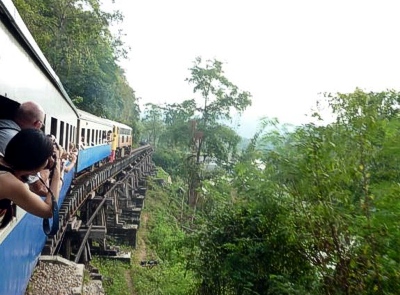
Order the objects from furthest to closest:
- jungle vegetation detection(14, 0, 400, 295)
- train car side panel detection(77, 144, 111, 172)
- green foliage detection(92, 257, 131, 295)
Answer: green foliage detection(92, 257, 131, 295) → train car side panel detection(77, 144, 111, 172) → jungle vegetation detection(14, 0, 400, 295)

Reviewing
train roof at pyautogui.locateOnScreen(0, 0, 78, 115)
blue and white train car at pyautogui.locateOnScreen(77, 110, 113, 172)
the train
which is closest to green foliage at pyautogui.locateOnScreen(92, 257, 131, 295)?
blue and white train car at pyautogui.locateOnScreen(77, 110, 113, 172)

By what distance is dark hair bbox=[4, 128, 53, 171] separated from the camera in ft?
5.80

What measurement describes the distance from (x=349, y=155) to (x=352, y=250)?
952 mm

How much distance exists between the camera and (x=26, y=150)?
1769mm

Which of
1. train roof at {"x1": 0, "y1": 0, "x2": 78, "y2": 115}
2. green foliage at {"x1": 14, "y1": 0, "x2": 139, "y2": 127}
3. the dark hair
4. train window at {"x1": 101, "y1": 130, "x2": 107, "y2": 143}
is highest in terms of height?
green foliage at {"x1": 14, "y1": 0, "x2": 139, "y2": 127}

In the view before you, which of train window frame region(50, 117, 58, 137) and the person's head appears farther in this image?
train window frame region(50, 117, 58, 137)

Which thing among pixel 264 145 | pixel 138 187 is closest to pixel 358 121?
pixel 264 145

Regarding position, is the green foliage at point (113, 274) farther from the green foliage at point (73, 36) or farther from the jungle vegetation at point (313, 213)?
the green foliage at point (73, 36)

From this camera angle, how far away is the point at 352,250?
403cm

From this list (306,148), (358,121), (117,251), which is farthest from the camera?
(117,251)

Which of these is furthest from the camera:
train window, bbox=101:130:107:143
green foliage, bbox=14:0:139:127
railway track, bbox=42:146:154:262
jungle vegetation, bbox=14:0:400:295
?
green foliage, bbox=14:0:139:127

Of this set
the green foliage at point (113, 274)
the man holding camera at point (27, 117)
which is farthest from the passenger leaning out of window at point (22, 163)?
the green foliage at point (113, 274)

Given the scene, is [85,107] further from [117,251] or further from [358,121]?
[358,121]

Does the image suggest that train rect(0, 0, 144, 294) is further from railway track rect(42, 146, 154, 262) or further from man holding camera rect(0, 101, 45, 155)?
railway track rect(42, 146, 154, 262)
